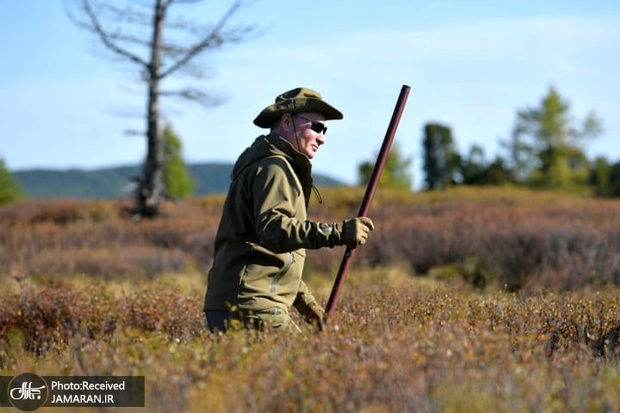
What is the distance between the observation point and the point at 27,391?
15.8 feet

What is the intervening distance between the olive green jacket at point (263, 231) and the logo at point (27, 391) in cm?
99

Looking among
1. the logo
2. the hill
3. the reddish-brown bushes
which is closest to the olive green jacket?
the logo

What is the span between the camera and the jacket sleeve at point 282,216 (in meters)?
4.91

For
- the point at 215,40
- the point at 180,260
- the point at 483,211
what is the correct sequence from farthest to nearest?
the point at 215,40 → the point at 483,211 → the point at 180,260

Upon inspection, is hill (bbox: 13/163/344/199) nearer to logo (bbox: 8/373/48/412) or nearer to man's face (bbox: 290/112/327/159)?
man's face (bbox: 290/112/327/159)

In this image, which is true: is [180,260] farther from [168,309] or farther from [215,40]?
[215,40]

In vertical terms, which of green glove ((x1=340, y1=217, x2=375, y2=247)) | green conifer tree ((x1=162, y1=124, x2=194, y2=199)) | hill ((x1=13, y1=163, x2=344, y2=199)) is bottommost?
hill ((x1=13, y1=163, x2=344, y2=199))

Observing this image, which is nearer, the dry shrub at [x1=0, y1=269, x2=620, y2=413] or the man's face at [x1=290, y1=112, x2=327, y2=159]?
the dry shrub at [x1=0, y1=269, x2=620, y2=413]

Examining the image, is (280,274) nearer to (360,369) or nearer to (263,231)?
(263,231)

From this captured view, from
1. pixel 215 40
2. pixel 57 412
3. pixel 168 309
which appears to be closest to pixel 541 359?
pixel 57 412

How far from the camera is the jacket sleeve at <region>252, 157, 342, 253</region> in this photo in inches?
193

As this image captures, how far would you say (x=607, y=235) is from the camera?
1348 centimetres

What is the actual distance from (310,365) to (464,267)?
30.4 ft

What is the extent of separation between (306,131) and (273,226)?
0.71 meters
